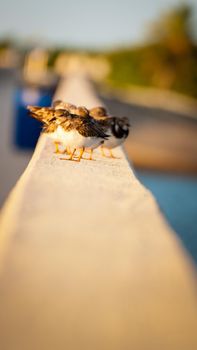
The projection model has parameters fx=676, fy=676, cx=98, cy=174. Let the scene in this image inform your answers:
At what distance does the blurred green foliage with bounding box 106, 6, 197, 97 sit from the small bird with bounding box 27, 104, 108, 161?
170ft

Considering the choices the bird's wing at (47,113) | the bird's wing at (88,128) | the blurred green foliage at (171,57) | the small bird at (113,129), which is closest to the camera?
the bird's wing at (88,128)

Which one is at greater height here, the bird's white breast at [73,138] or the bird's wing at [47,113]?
the bird's wing at [47,113]

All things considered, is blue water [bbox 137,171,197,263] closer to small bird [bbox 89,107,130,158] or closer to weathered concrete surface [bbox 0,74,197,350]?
small bird [bbox 89,107,130,158]

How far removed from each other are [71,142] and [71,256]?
9.33 feet

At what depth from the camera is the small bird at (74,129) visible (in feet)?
19.0

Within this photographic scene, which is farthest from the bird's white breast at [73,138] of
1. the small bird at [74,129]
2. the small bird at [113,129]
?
the small bird at [113,129]

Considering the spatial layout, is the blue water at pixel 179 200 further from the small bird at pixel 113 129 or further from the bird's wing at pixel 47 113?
the bird's wing at pixel 47 113

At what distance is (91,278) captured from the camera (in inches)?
115

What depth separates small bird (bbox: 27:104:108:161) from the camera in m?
5.80

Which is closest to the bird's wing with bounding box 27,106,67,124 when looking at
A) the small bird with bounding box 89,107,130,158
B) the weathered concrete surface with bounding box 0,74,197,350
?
the small bird with bounding box 89,107,130,158

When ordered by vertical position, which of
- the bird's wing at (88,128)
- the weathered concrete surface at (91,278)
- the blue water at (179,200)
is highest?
the bird's wing at (88,128)

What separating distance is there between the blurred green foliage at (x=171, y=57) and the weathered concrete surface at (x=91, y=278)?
178ft

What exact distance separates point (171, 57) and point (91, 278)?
202 ft

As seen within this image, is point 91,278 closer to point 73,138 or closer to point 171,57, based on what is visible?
point 73,138
